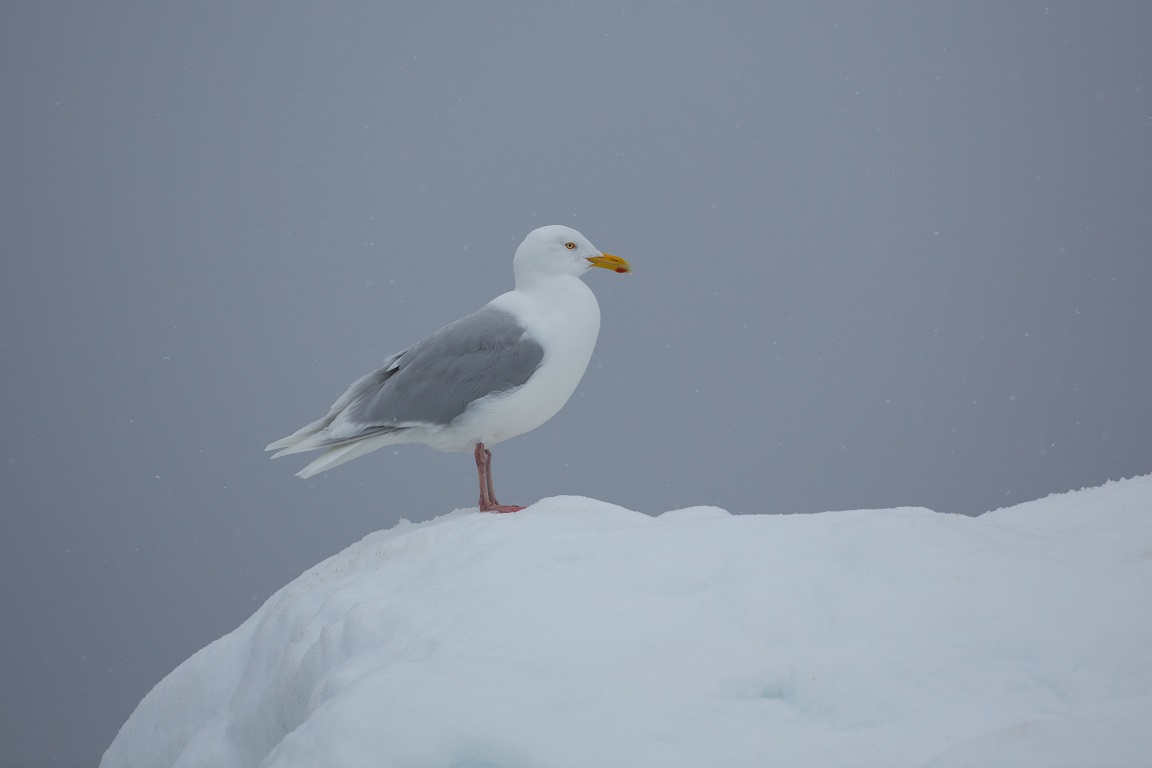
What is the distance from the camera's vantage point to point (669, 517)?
4031mm

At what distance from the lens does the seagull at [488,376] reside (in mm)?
4074

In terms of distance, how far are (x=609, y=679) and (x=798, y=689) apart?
39 centimetres

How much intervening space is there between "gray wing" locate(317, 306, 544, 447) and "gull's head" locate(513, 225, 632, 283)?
266 millimetres

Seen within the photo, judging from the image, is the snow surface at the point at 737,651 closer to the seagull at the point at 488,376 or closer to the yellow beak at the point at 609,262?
the seagull at the point at 488,376

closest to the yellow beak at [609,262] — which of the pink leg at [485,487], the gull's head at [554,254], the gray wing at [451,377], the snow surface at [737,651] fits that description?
Answer: the gull's head at [554,254]

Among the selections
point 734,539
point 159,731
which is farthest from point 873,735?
point 159,731

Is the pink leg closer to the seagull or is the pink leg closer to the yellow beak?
the seagull

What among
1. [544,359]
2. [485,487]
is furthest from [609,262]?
[485,487]

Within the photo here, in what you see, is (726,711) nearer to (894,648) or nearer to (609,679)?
(609,679)

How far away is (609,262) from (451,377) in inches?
34.5

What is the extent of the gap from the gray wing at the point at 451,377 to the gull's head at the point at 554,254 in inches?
10.5

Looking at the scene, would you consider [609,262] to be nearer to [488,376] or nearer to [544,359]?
[544,359]

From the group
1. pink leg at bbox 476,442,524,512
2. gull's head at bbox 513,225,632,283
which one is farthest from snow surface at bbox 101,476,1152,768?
gull's head at bbox 513,225,632,283

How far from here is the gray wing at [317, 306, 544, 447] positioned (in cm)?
406
